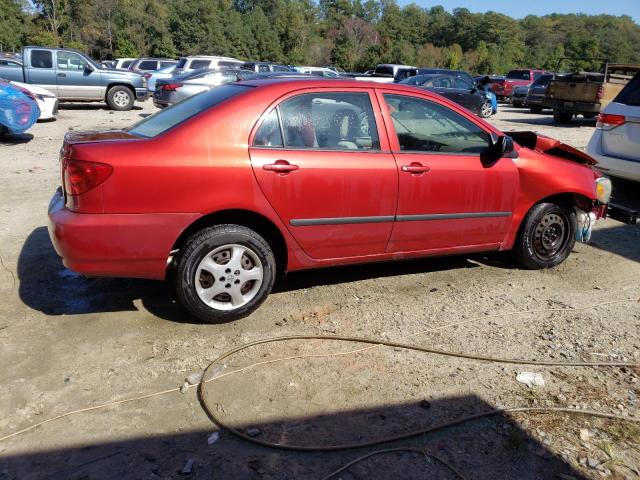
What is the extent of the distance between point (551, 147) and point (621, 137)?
2.07 m

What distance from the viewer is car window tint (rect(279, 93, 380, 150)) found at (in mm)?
3904

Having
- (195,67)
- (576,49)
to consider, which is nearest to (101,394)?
(195,67)

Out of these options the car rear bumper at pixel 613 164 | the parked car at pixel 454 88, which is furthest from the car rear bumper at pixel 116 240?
the parked car at pixel 454 88

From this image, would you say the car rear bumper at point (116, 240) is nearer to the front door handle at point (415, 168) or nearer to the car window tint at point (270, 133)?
the car window tint at point (270, 133)

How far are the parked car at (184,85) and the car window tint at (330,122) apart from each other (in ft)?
37.1

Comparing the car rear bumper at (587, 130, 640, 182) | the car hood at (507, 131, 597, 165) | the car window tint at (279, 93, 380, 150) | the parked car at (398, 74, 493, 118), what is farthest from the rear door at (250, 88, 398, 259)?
the parked car at (398, 74, 493, 118)

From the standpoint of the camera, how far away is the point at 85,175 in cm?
342

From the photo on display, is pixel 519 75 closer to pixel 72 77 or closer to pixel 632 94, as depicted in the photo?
pixel 72 77

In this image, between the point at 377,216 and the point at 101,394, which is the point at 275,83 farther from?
the point at 101,394

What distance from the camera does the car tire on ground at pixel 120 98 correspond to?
680 inches

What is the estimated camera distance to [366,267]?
16.6ft

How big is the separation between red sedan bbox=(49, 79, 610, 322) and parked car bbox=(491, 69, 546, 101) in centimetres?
2584

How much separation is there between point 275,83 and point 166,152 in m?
0.97

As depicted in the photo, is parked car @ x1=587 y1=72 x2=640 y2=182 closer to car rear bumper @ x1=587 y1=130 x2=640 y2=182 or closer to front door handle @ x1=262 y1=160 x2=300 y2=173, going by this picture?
car rear bumper @ x1=587 y1=130 x2=640 y2=182
